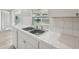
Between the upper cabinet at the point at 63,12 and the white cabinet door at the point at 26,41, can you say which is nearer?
the upper cabinet at the point at 63,12

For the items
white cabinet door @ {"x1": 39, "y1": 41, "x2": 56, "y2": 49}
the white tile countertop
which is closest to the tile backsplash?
the white tile countertop

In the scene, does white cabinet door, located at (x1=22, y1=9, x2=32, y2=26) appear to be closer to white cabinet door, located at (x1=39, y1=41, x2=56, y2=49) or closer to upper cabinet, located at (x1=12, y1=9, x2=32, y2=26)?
upper cabinet, located at (x1=12, y1=9, x2=32, y2=26)

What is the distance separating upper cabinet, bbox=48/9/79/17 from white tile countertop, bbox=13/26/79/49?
18cm

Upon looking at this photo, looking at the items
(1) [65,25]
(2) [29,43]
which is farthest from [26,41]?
(1) [65,25]

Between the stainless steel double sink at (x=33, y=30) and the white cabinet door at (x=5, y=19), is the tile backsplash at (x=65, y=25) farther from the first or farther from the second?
the white cabinet door at (x=5, y=19)

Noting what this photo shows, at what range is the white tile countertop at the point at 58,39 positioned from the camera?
943 millimetres

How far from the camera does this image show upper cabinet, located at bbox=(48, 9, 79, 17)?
0.84 metres

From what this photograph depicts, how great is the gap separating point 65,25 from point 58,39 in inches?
6.1

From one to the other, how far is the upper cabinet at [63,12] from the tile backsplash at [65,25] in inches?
2.0

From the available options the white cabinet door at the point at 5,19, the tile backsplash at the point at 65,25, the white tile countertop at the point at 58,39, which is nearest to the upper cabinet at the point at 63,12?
the tile backsplash at the point at 65,25

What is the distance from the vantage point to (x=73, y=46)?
0.93 m

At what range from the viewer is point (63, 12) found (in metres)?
0.89

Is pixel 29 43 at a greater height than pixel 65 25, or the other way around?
pixel 65 25

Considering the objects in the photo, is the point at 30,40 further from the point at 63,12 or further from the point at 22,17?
the point at 63,12
